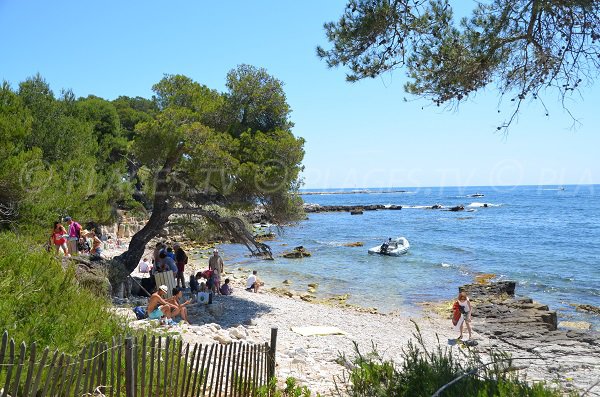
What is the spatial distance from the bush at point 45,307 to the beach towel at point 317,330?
680 centimetres

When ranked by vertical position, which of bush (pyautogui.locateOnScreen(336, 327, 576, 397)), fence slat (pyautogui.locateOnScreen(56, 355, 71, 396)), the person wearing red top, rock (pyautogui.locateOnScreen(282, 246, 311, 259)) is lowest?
rock (pyautogui.locateOnScreen(282, 246, 311, 259))

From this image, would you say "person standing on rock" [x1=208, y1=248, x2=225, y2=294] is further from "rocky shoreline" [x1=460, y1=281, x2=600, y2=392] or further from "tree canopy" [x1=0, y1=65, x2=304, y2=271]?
"rocky shoreline" [x1=460, y1=281, x2=600, y2=392]

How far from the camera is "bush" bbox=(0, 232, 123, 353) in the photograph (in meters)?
5.50

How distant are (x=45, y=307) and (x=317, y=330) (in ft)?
27.5

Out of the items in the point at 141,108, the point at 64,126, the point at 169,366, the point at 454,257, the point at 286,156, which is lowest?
the point at 454,257

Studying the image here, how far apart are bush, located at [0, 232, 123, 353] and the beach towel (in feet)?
22.3

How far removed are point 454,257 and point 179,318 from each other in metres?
26.2

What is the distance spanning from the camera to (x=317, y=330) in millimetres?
13531

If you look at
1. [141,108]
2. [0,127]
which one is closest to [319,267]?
[0,127]

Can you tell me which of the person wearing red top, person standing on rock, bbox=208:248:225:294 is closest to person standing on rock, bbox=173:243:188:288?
person standing on rock, bbox=208:248:225:294

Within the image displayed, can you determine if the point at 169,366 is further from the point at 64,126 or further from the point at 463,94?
the point at 64,126

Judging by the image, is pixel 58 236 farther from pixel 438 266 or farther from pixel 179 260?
pixel 438 266

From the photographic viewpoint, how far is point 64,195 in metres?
14.7

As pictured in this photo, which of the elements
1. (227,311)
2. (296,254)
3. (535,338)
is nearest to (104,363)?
(227,311)
